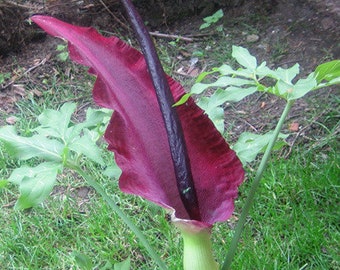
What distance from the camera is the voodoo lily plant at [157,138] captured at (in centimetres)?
95

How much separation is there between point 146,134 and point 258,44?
149 centimetres

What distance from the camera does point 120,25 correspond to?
106 inches

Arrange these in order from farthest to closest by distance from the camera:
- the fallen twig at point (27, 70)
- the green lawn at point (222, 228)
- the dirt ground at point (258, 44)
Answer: the fallen twig at point (27, 70) < the dirt ground at point (258, 44) < the green lawn at point (222, 228)

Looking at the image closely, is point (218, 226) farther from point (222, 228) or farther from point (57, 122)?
point (57, 122)

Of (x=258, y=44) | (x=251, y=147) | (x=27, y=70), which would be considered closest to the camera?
(x=251, y=147)

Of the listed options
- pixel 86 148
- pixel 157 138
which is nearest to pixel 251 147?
pixel 157 138

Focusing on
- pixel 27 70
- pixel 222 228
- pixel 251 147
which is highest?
pixel 251 147

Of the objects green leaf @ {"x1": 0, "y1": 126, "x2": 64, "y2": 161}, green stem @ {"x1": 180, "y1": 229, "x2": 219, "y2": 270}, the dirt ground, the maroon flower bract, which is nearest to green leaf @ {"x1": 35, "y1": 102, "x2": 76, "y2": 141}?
green leaf @ {"x1": 0, "y1": 126, "x2": 64, "y2": 161}

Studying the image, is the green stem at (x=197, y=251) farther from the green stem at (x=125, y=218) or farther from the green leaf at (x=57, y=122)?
the green leaf at (x=57, y=122)

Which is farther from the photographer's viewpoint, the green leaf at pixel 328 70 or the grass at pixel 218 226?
the grass at pixel 218 226

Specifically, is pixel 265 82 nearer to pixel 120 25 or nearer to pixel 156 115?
pixel 120 25

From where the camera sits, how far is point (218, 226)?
1.62 m

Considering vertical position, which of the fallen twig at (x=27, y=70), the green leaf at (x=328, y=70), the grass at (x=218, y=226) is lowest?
the grass at (x=218, y=226)

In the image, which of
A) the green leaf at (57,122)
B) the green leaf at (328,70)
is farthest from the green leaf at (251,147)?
the green leaf at (57,122)
